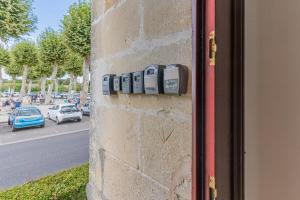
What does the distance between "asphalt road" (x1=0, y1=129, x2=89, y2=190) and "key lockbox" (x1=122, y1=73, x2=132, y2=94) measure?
82cm

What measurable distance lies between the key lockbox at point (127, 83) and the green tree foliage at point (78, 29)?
0.78 m

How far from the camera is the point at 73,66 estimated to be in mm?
1523

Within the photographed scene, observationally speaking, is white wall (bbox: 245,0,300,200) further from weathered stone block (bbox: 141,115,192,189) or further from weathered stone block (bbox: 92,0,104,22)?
weathered stone block (bbox: 92,0,104,22)

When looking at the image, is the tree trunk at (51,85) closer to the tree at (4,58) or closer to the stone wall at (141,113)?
the tree at (4,58)

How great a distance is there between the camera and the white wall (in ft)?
1.66

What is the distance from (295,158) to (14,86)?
1353mm

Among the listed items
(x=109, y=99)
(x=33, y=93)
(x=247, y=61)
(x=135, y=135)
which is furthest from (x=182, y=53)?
(x=33, y=93)

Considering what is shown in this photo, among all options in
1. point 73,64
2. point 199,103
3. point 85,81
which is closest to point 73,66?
point 73,64

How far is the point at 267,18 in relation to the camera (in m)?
0.52

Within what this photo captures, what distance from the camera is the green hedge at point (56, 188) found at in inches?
58.4

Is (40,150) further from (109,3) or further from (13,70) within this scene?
(109,3)

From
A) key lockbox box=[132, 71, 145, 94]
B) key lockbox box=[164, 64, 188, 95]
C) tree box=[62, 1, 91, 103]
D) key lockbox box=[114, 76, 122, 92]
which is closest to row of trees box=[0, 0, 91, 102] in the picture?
tree box=[62, 1, 91, 103]

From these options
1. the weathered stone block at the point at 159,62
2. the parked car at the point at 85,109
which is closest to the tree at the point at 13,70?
the parked car at the point at 85,109

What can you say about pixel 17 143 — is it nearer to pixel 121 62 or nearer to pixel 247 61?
pixel 121 62
